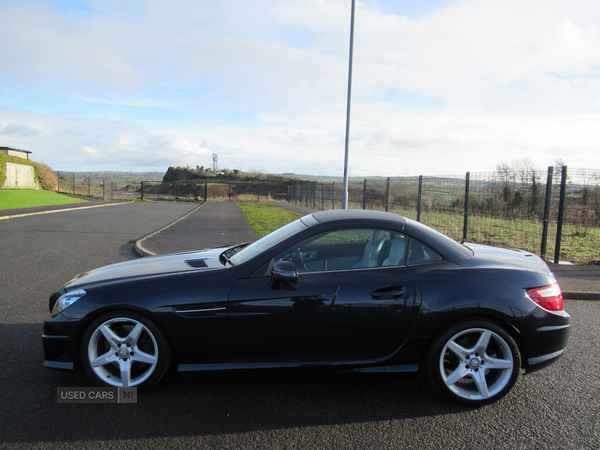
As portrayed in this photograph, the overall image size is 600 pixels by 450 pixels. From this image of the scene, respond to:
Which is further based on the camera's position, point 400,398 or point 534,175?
point 534,175

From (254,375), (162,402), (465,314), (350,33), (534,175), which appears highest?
(350,33)

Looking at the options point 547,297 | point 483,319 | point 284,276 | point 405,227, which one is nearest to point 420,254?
point 405,227

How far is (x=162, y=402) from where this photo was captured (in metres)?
3.05

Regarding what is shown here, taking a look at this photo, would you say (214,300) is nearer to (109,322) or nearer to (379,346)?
(109,322)

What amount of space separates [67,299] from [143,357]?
2.53 feet

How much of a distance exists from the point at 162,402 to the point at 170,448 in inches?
23.2

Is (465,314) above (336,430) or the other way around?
above

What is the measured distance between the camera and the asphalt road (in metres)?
2.61

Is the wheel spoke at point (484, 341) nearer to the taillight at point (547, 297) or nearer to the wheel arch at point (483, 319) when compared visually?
the wheel arch at point (483, 319)

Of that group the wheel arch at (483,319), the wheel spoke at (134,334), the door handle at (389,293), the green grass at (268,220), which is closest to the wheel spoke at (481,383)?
the wheel arch at (483,319)

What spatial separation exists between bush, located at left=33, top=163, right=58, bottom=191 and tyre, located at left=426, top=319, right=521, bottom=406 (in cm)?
3996

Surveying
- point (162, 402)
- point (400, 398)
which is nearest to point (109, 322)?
point (162, 402)

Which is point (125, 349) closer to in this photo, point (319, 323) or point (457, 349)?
point (319, 323)

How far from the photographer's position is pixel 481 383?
3076mm
